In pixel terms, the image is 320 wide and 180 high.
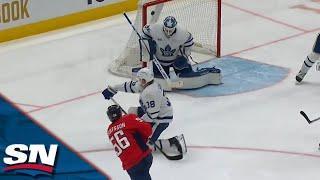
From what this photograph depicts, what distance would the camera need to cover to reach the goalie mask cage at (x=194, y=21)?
9305 mm

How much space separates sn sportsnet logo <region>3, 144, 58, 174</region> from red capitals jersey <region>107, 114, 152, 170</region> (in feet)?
3.87

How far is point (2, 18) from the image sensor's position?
976 cm

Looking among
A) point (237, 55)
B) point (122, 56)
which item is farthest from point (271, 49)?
point (122, 56)

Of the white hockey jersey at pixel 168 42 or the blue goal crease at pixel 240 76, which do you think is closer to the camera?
the white hockey jersey at pixel 168 42

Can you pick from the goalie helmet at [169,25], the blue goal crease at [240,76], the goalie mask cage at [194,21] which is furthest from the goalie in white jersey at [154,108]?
the goalie mask cage at [194,21]

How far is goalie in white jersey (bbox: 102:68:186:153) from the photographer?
6.96m

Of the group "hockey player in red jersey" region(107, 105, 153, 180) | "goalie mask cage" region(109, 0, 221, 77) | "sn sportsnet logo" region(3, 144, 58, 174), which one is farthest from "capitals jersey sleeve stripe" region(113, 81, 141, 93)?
"goalie mask cage" region(109, 0, 221, 77)

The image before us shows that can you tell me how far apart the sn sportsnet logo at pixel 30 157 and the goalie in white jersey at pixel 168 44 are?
1.51 metres

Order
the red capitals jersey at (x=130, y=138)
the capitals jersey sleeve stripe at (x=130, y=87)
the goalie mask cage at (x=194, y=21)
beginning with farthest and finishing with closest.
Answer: the goalie mask cage at (x=194, y=21), the capitals jersey sleeve stripe at (x=130, y=87), the red capitals jersey at (x=130, y=138)

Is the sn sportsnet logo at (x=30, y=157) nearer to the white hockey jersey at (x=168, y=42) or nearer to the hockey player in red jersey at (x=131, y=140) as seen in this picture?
the hockey player in red jersey at (x=131, y=140)

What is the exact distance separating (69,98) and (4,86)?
0.73 metres

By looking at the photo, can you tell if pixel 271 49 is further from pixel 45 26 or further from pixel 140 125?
pixel 140 125

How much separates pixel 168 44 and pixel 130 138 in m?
2.62

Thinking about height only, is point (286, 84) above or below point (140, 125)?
below
